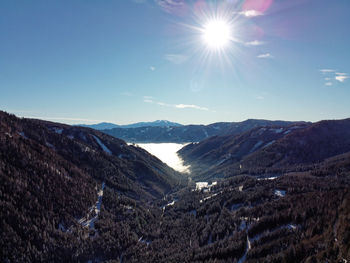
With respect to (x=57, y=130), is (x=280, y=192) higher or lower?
lower

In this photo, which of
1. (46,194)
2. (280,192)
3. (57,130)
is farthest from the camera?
(57,130)

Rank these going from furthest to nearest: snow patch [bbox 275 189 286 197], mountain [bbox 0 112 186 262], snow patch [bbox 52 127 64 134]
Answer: snow patch [bbox 52 127 64 134], snow patch [bbox 275 189 286 197], mountain [bbox 0 112 186 262]

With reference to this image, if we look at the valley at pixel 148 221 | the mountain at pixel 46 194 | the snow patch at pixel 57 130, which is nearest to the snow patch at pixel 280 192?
the valley at pixel 148 221

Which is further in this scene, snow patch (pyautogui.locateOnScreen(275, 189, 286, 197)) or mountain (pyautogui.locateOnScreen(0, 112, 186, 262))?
snow patch (pyautogui.locateOnScreen(275, 189, 286, 197))

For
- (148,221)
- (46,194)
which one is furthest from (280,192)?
(46,194)

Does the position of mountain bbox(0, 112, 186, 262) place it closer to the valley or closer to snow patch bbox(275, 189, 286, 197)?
the valley

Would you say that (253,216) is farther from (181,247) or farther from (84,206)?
(84,206)

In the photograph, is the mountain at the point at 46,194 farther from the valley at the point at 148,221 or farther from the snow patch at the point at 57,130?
the snow patch at the point at 57,130

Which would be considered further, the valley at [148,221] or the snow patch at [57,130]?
the snow patch at [57,130]

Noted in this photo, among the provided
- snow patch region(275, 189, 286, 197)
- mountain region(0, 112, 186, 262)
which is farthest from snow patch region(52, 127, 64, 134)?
snow patch region(275, 189, 286, 197)

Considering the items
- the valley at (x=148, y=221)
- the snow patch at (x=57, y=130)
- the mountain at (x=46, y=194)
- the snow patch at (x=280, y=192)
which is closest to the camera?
the valley at (x=148, y=221)

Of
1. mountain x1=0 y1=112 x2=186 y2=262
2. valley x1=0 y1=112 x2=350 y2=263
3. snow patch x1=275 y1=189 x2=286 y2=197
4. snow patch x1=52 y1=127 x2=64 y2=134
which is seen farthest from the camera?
snow patch x1=52 y1=127 x2=64 y2=134

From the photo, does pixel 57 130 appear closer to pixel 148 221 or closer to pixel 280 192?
pixel 148 221

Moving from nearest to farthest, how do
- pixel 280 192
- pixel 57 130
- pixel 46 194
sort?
pixel 46 194
pixel 280 192
pixel 57 130
